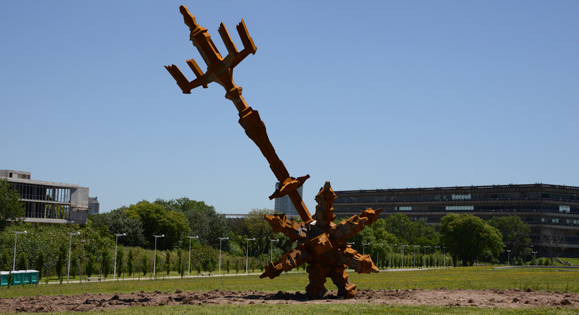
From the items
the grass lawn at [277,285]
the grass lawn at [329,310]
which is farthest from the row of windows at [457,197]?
the grass lawn at [329,310]

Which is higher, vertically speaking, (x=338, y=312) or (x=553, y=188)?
(x=553, y=188)

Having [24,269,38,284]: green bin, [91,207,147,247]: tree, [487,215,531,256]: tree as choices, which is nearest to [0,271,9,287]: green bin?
[24,269,38,284]: green bin

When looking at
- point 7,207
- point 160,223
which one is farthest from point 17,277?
point 160,223

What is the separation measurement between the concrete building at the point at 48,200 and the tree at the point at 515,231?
90.4 m

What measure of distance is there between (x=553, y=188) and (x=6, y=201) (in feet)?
394

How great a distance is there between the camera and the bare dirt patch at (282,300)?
20969 millimetres

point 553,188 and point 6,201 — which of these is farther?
point 553,188

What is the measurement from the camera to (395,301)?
22.5 meters

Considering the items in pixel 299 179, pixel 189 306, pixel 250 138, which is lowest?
pixel 189 306

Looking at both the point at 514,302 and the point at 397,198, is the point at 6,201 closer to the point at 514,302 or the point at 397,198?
the point at 514,302

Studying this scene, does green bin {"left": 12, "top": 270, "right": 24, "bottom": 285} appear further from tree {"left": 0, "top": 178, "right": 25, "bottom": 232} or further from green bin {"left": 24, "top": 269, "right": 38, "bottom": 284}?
tree {"left": 0, "top": 178, "right": 25, "bottom": 232}

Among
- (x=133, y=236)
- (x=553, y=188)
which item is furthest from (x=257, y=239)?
(x=553, y=188)

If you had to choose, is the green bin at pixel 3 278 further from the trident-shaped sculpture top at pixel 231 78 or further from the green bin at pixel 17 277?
the trident-shaped sculpture top at pixel 231 78

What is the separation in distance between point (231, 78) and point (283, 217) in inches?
255
